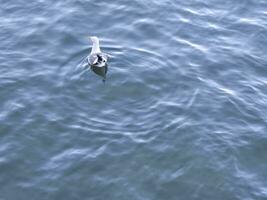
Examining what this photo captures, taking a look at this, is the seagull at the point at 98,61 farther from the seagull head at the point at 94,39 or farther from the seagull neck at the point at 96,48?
the seagull head at the point at 94,39

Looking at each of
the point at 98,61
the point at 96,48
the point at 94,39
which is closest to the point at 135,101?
the point at 98,61

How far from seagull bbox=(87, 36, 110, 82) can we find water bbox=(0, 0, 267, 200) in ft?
1.47

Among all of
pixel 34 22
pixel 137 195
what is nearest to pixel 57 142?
pixel 137 195

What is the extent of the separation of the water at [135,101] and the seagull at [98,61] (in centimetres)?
45

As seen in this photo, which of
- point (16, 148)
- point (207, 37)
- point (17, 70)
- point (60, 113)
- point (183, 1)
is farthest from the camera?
point (183, 1)

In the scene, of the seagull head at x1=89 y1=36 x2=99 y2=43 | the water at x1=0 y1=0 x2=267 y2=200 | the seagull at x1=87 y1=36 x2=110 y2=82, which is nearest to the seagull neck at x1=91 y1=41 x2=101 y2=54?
the seagull at x1=87 y1=36 x2=110 y2=82

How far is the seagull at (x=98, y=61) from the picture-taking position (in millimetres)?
31969

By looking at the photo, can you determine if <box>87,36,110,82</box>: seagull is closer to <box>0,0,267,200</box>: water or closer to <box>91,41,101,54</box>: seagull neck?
<box>91,41,101,54</box>: seagull neck

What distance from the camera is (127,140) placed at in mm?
28219

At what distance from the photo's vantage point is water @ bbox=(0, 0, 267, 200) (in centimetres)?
2634

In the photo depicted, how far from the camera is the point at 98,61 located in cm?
3192

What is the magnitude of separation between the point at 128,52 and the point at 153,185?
1018 cm

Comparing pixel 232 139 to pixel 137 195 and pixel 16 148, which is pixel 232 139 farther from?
pixel 16 148

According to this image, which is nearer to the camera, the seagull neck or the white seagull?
the white seagull
